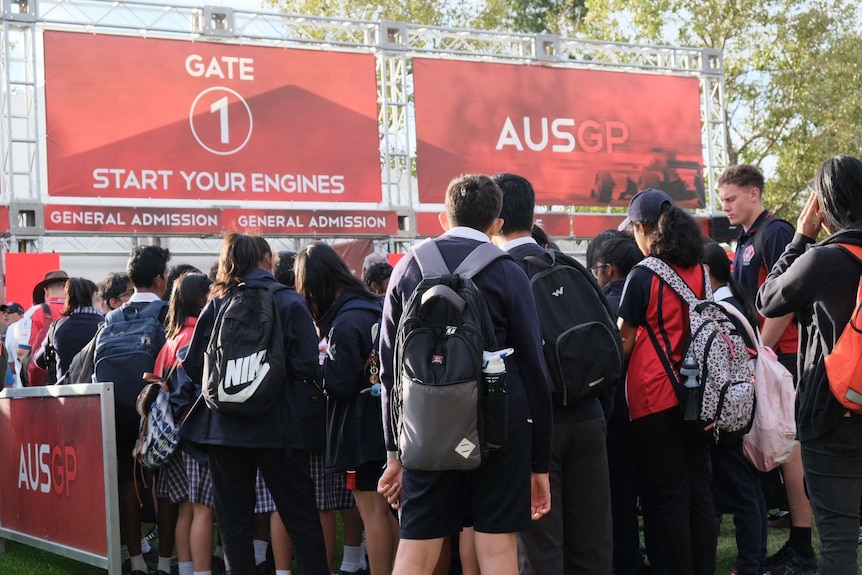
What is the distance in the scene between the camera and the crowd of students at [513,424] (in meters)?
3.47

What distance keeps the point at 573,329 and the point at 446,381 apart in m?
0.82

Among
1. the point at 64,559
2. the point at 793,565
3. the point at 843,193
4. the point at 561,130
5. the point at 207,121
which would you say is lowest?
the point at 64,559

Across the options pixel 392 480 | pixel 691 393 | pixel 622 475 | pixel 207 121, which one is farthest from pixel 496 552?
pixel 207 121

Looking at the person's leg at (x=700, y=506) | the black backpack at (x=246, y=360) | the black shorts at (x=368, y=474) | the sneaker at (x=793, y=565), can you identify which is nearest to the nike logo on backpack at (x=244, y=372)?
the black backpack at (x=246, y=360)

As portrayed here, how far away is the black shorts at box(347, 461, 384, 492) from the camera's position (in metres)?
4.84

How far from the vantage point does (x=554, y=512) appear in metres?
3.82

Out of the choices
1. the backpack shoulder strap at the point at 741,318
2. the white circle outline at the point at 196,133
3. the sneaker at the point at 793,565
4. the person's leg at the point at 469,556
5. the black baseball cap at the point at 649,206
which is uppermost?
the white circle outline at the point at 196,133

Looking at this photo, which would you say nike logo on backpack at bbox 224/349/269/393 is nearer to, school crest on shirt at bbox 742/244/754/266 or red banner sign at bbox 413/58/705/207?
school crest on shirt at bbox 742/244/754/266

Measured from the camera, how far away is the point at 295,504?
15.4 ft

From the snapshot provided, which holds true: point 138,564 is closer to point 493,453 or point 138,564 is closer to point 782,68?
point 493,453

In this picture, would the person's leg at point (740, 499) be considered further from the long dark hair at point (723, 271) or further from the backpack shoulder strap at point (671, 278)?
the backpack shoulder strap at point (671, 278)

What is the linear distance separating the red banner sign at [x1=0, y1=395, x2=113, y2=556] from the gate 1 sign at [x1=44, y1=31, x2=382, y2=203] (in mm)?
8528

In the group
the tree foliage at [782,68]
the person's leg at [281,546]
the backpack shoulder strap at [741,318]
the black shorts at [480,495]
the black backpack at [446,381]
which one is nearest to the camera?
the black backpack at [446,381]

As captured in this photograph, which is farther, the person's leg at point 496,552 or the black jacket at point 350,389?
the black jacket at point 350,389
